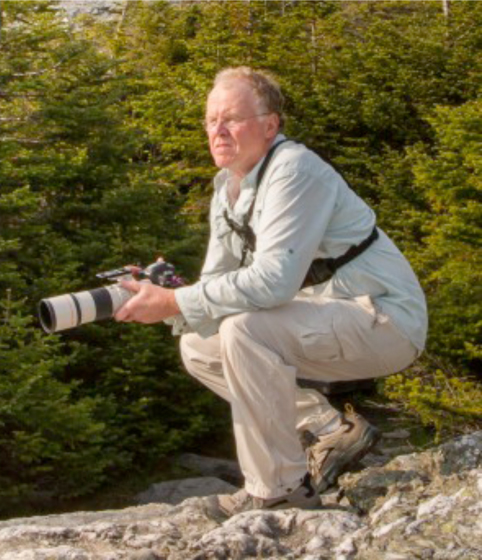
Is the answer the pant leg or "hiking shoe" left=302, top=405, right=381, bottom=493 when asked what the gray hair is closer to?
the pant leg

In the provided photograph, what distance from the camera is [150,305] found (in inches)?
158

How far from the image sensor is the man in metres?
3.89

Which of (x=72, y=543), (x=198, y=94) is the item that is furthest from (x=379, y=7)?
(x=72, y=543)

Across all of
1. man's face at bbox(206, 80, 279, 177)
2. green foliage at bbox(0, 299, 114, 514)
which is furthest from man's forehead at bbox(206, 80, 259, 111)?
green foliage at bbox(0, 299, 114, 514)

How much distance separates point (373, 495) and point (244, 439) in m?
0.57

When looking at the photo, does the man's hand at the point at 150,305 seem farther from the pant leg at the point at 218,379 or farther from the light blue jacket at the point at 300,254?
the pant leg at the point at 218,379

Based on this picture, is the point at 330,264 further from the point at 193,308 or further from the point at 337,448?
the point at 337,448

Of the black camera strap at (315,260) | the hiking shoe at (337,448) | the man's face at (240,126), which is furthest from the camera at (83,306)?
the hiking shoe at (337,448)

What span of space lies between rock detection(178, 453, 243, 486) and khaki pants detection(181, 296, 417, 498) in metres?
5.21

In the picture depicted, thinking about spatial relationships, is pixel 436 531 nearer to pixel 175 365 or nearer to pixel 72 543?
pixel 72 543

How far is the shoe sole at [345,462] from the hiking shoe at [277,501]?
0.27 m

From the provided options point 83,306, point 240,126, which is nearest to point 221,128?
point 240,126

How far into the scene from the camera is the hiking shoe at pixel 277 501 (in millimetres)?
3979

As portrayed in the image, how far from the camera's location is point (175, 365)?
9242mm
